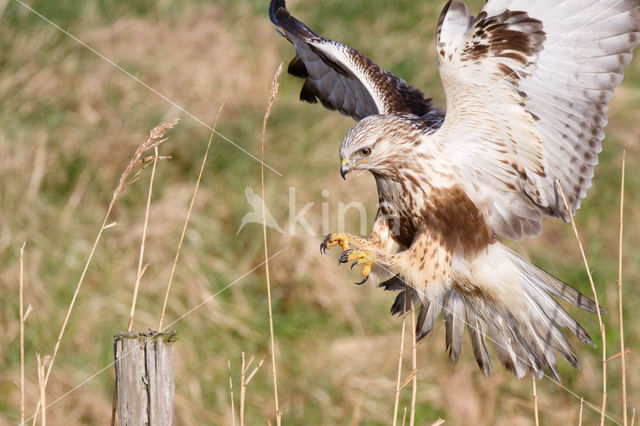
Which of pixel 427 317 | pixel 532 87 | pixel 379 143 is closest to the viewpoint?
pixel 532 87

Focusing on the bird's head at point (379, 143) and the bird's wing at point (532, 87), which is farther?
the bird's head at point (379, 143)

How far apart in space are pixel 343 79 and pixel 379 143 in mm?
958

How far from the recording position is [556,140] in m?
3.00

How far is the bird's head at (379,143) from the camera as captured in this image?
3.13 m

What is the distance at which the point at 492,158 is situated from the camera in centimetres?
303

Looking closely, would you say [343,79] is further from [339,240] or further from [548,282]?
[548,282]

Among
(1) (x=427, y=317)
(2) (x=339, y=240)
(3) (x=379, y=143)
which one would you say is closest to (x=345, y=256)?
(2) (x=339, y=240)

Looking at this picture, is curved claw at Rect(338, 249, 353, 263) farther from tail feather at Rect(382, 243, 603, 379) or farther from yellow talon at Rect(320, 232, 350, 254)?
tail feather at Rect(382, 243, 603, 379)

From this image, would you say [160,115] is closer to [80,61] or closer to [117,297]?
[80,61]

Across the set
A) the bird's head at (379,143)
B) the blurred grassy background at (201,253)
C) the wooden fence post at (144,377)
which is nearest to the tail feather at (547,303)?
the bird's head at (379,143)

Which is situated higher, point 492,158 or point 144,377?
point 492,158

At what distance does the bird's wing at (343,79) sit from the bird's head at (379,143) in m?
0.26

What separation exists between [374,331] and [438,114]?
235 cm

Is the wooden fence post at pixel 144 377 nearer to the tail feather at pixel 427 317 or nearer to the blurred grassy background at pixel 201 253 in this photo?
the tail feather at pixel 427 317
